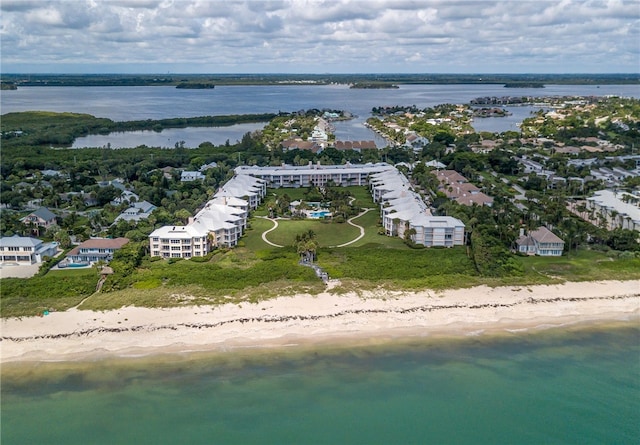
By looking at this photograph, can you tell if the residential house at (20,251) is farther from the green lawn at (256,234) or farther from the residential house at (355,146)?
the residential house at (355,146)

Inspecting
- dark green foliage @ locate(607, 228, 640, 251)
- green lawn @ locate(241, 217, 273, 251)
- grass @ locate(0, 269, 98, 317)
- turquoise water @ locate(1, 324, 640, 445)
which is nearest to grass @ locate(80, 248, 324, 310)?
grass @ locate(0, 269, 98, 317)

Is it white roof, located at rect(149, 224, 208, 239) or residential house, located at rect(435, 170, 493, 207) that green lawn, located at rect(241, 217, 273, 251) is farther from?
residential house, located at rect(435, 170, 493, 207)

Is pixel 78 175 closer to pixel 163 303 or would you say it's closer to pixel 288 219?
pixel 288 219

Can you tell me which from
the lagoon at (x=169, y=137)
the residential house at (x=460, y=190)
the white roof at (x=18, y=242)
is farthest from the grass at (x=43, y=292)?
the lagoon at (x=169, y=137)

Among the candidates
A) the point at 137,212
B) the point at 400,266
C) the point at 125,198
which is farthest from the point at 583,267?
the point at 125,198

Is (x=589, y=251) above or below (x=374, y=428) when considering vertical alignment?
above

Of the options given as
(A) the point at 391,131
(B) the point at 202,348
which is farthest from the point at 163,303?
(A) the point at 391,131
